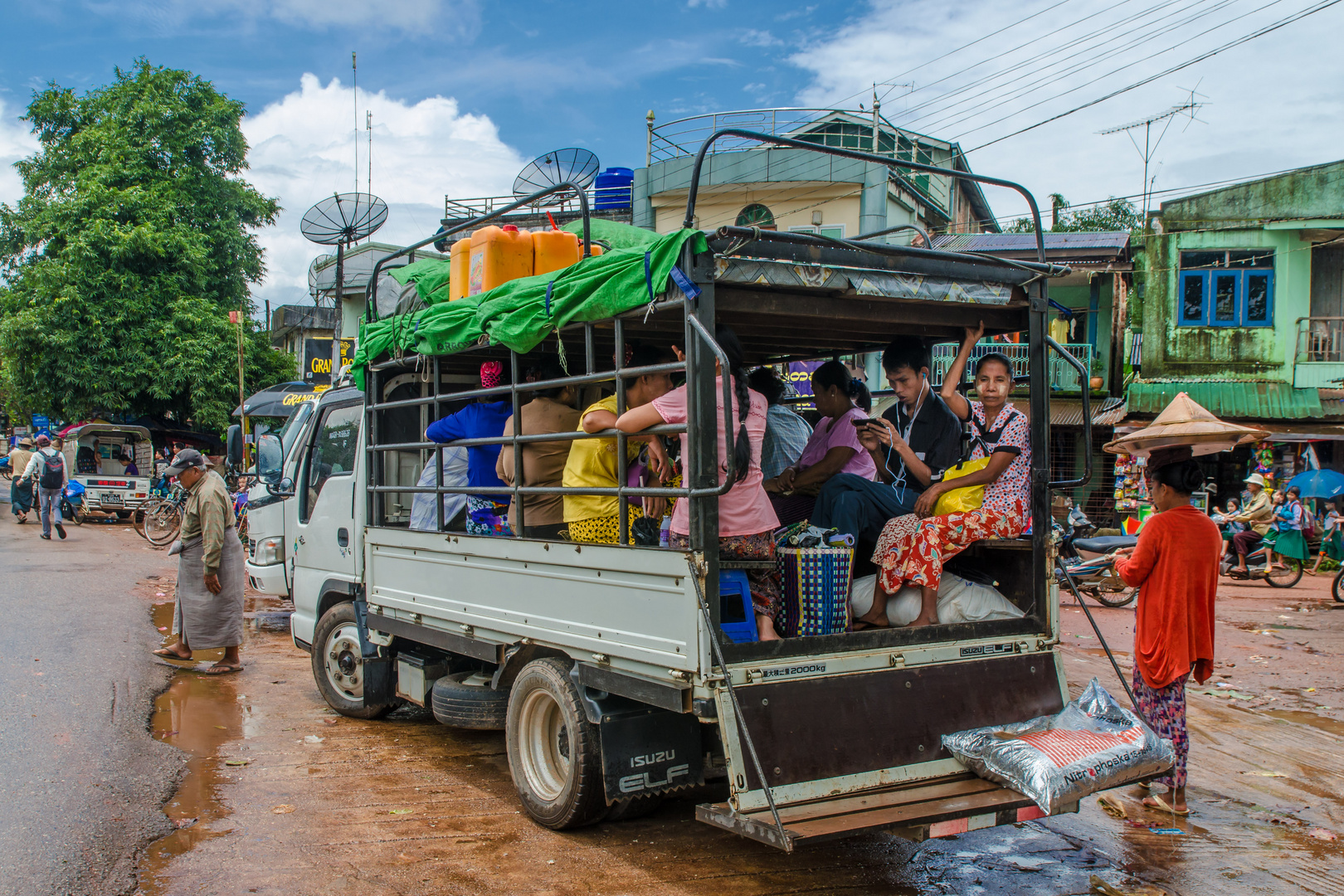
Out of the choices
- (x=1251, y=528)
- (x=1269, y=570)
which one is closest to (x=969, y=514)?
(x=1269, y=570)

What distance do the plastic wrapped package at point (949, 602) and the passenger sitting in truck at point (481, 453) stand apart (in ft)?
6.10

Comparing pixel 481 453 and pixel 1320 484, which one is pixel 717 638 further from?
pixel 1320 484

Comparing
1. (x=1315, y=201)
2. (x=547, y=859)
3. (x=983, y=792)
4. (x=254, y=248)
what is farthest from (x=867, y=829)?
(x=254, y=248)

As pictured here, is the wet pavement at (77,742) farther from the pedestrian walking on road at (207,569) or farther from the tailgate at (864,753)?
the tailgate at (864,753)

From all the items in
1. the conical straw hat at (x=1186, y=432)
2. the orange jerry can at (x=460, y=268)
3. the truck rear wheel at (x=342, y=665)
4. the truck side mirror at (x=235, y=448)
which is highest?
the orange jerry can at (x=460, y=268)

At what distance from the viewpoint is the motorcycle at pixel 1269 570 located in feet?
44.3

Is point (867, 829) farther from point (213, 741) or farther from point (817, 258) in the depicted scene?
point (213, 741)

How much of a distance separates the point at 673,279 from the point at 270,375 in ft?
95.6

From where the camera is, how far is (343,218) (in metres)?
12.4

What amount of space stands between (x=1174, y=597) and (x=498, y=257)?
3.83 metres

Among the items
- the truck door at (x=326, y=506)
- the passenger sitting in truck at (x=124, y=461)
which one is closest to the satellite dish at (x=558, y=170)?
the truck door at (x=326, y=506)

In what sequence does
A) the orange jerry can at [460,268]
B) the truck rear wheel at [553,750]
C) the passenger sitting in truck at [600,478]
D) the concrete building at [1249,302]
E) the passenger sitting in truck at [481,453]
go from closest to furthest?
the truck rear wheel at [553,750] → the passenger sitting in truck at [600,478] → the passenger sitting in truck at [481,453] → the orange jerry can at [460,268] → the concrete building at [1249,302]

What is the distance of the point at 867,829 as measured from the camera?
10.6 feet

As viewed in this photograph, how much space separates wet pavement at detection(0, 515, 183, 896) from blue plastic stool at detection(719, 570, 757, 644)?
255 centimetres
